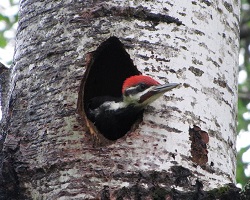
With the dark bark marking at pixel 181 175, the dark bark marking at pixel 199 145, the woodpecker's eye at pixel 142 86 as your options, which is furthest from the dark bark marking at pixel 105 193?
the woodpecker's eye at pixel 142 86

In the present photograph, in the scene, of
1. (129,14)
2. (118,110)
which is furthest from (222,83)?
(118,110)

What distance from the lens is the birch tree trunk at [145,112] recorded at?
313cm

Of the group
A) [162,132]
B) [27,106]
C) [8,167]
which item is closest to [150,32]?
[162,132]

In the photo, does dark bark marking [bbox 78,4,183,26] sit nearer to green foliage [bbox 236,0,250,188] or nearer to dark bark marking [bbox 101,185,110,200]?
dark bark marking [bbox 101,185,110,200]

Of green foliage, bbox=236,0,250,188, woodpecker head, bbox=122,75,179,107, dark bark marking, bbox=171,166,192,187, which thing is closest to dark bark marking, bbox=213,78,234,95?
woodpecker head, bbox=122,75,179,107

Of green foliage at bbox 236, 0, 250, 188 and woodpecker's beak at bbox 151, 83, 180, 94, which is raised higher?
green foliage at bbox 236, 0, 250, 188

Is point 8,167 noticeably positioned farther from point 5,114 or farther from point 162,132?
point 162,132

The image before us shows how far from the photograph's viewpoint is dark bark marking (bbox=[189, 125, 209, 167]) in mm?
3264

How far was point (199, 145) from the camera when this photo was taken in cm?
332

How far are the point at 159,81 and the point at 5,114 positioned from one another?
37.9 inches

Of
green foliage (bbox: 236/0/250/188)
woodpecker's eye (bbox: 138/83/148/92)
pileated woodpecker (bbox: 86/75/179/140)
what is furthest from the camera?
green foliage (bbox: 236/0/250/188)

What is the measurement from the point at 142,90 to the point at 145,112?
31 cm

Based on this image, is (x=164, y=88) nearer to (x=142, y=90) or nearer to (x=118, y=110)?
(x=142, y=90)

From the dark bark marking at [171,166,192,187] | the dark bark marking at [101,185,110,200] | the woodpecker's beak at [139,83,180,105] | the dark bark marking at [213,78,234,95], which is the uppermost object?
the dark bark marking at [213,78,234,95]
